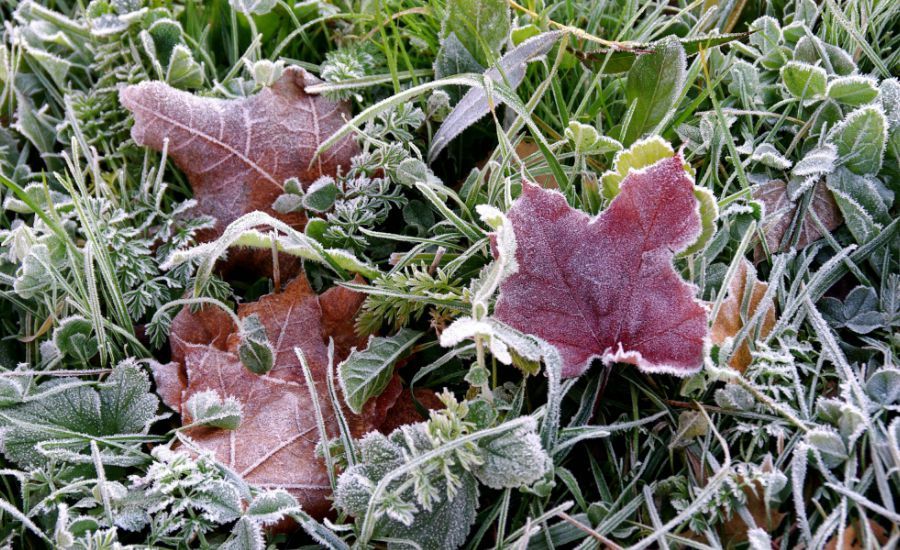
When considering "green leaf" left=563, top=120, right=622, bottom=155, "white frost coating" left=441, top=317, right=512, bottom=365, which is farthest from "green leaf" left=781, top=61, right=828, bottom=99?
"white frost coating" left=441, top=317, right=512, bottom=365

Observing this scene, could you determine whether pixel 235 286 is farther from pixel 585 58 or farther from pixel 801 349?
pixel 801 349

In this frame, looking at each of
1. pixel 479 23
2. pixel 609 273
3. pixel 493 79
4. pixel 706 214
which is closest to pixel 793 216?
pixel 706 214

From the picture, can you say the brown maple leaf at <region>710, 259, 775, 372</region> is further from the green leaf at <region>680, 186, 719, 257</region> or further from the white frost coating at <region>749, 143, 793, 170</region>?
the white frost coating at <region>749, 143, 793, 170</region>

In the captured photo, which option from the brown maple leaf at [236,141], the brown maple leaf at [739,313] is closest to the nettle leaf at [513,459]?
the brown maple leaf at [739,313]

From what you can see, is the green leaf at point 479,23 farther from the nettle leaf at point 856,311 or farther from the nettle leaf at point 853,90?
the nettle leaf at point 856,311

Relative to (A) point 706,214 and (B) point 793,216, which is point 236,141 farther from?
(B) point 793,216

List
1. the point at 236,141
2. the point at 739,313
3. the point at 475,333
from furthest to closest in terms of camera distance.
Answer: the point at 236,141 < the point at 739,313 < the point at 475,333
